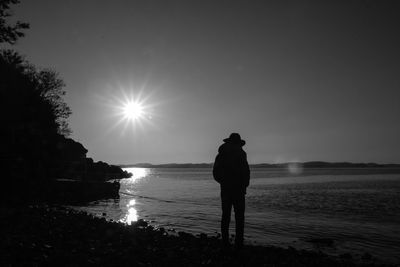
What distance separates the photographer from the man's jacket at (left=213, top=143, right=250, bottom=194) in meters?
9.42

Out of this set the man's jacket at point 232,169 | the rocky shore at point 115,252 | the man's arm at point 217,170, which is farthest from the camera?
the man's arm at point 217,170

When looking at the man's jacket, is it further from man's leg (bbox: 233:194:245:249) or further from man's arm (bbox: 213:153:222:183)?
man's leg (bbox: 233:194:245:249)

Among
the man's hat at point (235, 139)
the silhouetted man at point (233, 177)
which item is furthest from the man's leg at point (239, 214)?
the man's hat at point (235, 139)

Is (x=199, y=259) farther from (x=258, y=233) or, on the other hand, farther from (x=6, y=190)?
(x=6, y=190)

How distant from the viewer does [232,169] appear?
9.45 m

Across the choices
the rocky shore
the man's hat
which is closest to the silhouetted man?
the man's hat

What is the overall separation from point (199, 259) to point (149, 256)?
4.35 feet

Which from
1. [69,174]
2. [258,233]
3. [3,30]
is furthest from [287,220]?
[69,174]

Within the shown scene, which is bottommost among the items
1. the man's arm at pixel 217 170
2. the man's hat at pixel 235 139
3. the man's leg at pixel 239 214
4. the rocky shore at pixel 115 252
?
the rocky shore at pixel 115 252

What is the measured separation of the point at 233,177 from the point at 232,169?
221 millimetres

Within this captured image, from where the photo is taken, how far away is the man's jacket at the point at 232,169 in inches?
371

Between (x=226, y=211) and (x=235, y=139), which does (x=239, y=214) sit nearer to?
(x=226, y=211)

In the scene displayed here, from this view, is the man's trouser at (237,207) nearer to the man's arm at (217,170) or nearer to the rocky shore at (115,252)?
the man's arm at (217,170)

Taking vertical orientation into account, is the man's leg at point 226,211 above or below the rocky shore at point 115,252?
above
